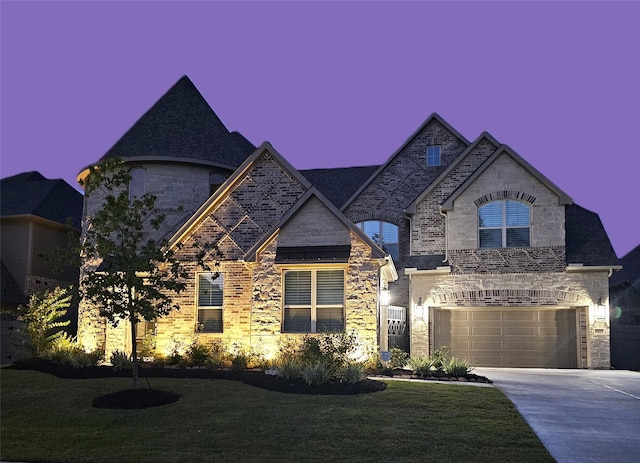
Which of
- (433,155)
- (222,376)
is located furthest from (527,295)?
(222,376)

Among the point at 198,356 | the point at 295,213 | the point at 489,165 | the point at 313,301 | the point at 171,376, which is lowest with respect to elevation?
the point at 171,376

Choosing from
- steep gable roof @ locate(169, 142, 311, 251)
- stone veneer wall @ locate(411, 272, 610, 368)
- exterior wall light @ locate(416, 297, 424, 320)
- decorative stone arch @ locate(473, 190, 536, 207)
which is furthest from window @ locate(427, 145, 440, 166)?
steep gable roof @ locate(169, 142, 311, 251)

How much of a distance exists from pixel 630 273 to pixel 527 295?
44.1 feet

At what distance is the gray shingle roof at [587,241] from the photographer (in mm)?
21406

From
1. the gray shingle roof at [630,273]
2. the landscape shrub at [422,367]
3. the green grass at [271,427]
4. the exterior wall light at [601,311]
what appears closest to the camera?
the green grass at [271,427]

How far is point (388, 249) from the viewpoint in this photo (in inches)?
995

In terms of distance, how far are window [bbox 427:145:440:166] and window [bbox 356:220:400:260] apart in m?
3.18

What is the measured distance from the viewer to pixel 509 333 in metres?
22.3

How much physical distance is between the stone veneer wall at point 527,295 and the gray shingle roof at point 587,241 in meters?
0.50

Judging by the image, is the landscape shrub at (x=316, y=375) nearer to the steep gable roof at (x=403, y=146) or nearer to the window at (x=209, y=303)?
the window at (x=209, y=303)

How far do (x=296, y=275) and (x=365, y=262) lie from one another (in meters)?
2.02

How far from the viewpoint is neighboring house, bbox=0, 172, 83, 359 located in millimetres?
26703

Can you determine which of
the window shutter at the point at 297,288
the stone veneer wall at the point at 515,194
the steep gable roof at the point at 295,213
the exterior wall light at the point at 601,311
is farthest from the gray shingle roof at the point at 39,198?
the exterior wall light at the point at 601,311

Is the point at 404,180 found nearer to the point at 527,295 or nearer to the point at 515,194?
the point at 515,194
